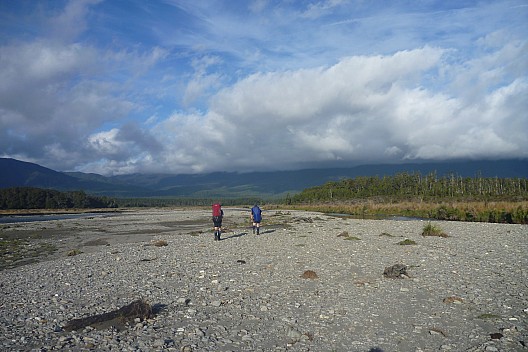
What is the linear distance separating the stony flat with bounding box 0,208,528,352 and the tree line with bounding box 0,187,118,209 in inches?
5569

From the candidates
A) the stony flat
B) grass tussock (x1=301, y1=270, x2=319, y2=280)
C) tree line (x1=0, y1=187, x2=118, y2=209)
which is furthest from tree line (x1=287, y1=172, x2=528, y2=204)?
grass tussock (x1=301, y1=270, x2=319, y2=280)

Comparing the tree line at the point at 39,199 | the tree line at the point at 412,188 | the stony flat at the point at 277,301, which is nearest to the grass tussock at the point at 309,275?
the stony flat at the point at 277,301

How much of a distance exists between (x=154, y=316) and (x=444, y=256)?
16763 mm

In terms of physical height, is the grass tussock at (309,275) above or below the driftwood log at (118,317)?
below

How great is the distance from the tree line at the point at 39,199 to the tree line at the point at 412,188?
322 feet

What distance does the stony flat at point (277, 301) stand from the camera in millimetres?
9016

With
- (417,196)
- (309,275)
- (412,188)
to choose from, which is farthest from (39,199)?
(309,275)

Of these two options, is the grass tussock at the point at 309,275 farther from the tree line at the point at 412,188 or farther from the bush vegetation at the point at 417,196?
the tree line at the point at 412,188

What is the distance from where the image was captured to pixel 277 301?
12.6 m

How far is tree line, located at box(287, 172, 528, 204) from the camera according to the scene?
124062 mm

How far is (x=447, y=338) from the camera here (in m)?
9.16

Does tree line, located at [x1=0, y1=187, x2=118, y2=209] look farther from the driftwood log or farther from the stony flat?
the driftwood log

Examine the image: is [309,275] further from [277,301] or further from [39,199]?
[39,199]

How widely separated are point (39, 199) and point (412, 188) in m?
150
